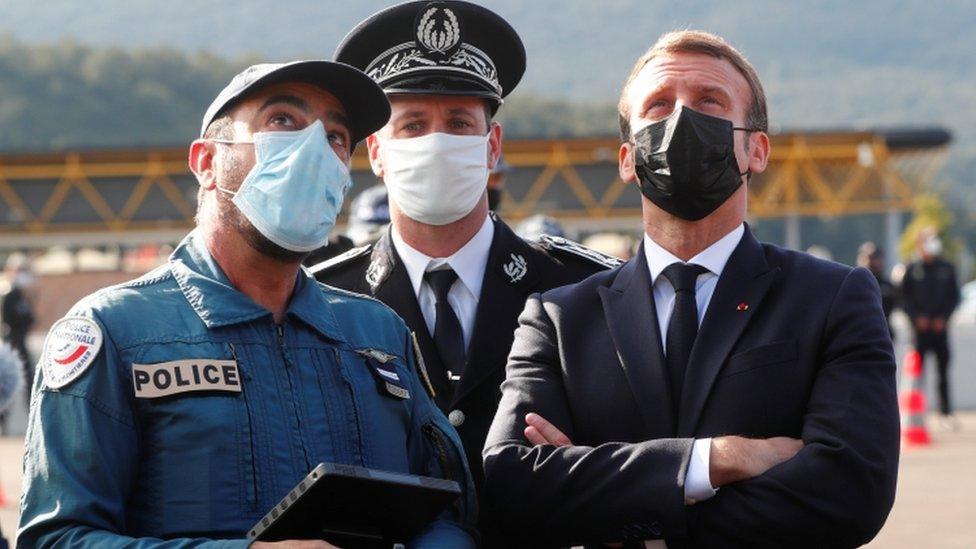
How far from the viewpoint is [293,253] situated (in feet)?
12.1

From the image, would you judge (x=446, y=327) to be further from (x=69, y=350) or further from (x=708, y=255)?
(x=69, y=350)

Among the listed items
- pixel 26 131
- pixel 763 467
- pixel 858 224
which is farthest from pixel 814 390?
pixel 26 131

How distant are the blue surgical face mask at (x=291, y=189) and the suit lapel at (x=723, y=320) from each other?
0.85 m

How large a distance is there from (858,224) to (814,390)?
137 meters

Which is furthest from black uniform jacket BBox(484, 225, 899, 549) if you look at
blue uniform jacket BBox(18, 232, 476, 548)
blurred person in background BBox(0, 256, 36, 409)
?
blurred person in background BBox(0, 256, 36, 409)

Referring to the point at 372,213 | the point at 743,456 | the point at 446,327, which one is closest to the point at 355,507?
the point at 743,456

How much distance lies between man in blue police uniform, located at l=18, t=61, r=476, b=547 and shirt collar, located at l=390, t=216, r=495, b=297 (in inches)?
34.4

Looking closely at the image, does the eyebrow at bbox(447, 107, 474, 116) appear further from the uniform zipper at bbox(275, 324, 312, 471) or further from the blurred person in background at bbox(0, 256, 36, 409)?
the blurred person in background at bbox(0, 256, 36, 409)

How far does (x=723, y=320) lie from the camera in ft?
12.6

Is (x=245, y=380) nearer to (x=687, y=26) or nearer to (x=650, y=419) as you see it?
(x=650, y=419)

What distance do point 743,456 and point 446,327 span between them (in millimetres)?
1309

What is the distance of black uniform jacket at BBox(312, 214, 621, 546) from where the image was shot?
464 cm

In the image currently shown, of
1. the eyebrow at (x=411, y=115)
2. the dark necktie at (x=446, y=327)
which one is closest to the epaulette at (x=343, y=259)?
the dark necktie at (x=446, y=327)

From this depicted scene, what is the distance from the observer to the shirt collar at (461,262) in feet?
15.9
